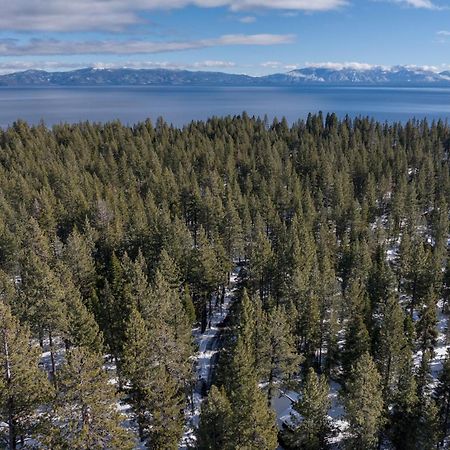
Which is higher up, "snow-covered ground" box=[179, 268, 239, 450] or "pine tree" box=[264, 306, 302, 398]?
"pine tree" box=[264, 306, 302, 398]

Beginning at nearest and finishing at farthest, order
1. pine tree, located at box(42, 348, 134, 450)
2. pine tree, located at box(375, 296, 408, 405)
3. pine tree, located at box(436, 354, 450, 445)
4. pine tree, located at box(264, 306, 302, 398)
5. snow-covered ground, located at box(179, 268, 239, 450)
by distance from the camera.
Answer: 1. pine tree, located at box(42, 348, 134, 450)
2. pine tree, located at box(436, 354, 450, 445)
3. pine tree, located at box(264, 306, 302, 398)
4. snow-covered ground, located at box(179, 268, 239, 450)
5. pine tree, located at box(375, 296, 408, 405)

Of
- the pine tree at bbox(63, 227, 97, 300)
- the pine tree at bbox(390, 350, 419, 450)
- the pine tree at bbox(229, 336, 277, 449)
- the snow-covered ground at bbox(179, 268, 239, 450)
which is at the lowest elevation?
the snow-covered ground at bbox(179, 268, 239, 450)

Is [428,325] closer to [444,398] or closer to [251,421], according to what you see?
[444,398]

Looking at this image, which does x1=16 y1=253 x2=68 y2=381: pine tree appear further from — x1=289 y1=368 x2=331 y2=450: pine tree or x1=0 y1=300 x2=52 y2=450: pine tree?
x1=289 y1=368 x2=331 y2=450: pine tree

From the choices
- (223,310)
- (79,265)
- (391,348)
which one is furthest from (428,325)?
(79,265)

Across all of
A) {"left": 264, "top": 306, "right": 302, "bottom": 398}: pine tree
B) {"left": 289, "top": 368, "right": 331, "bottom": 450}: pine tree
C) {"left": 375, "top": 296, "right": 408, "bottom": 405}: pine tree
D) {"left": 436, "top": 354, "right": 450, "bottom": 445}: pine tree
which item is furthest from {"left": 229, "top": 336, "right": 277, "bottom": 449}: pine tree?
{"left": 436, "top": 354, "right": 450, "bottom": 445}: pine tree

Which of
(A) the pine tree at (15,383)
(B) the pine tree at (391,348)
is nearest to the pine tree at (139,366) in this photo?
(A) the pine tree at (15,383)

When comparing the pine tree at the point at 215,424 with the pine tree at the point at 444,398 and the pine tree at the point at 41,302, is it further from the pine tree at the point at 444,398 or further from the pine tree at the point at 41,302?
the pine tree at the point at 444,398
